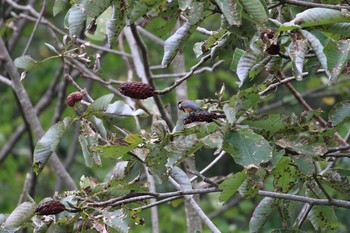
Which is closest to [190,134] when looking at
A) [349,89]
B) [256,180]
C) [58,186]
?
[256,180]

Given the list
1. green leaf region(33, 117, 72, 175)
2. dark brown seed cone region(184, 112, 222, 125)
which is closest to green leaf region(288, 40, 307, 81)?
dark brown seed cone region(184, 112, 222, 125)

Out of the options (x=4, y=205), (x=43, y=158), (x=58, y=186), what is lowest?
(x=4, y=205)

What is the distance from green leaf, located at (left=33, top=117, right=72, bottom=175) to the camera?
71.8 inches

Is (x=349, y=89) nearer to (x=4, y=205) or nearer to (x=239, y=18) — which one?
(x=4, y=205)

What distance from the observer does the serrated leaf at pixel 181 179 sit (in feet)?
6.18

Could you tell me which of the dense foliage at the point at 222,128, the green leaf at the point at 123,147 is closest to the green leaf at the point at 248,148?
the dense foliage at the point at 222,128

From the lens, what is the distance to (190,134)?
163 cm

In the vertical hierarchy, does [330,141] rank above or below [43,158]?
below

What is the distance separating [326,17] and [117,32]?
511 mm

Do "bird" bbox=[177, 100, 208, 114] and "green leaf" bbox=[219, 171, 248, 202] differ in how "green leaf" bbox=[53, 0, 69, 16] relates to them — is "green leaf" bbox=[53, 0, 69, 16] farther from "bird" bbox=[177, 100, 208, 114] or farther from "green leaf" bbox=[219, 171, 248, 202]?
"green leaf" bbox=[219, 171, 248, 202]

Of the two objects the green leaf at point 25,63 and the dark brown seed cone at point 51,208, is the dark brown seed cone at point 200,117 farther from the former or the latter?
the green leaf at point 25,63

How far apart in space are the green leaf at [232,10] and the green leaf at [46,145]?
0.54 metres

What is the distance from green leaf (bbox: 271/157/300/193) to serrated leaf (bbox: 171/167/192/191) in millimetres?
216

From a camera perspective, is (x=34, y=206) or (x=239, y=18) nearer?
(x=239, y=18)
